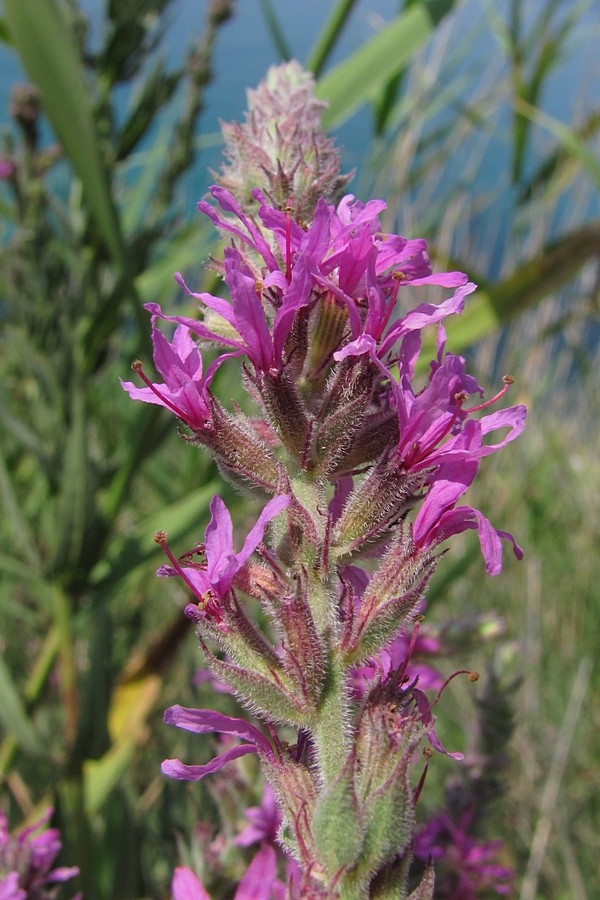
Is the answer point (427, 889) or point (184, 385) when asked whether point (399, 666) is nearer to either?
point (427, 889)

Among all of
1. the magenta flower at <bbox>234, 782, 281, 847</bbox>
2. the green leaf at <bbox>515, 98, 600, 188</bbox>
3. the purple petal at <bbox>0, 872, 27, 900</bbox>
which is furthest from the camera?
the green leaf at <bbox>515, 98, 600, 188</bbox>

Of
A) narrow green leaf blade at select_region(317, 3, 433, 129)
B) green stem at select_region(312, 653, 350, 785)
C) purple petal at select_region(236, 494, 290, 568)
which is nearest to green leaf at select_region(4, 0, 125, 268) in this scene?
narrow green leaf blade at select_region(317, 3, 433, 129)

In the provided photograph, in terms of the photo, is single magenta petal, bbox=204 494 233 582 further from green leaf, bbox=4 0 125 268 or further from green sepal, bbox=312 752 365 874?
green leaf, bbox=4 0 125 268

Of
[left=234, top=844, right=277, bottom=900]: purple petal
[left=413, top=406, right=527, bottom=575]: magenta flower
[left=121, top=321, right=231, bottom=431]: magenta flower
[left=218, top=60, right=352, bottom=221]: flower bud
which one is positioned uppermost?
[left=218, top=60, right=352, bottom=221]: flower bud

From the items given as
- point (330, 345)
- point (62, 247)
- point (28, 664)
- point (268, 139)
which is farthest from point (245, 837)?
point (28, 664)

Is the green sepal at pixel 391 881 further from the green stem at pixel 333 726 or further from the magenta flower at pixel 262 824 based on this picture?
the magenta flower at pixel 262 824

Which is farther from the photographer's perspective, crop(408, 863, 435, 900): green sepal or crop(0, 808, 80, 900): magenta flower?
crop(0, 808, 80, 900): magenta flower

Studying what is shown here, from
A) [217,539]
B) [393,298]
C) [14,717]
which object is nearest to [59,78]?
[393,298]

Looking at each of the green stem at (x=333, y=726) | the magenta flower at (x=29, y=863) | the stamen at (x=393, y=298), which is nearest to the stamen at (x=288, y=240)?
the stamen at (x=393, y=298)

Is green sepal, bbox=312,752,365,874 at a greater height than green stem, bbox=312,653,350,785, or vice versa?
green stem, bbox=312,653,350,785
